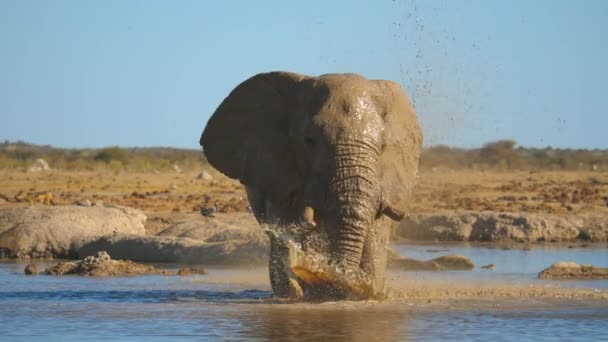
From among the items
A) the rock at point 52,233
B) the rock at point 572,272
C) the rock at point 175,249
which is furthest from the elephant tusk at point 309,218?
the rock at point 52,233

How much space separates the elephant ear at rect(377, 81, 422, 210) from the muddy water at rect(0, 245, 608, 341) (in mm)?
1238

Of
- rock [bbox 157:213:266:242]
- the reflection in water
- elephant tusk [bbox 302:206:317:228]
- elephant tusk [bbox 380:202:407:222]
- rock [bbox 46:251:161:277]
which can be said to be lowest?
the reflection in water

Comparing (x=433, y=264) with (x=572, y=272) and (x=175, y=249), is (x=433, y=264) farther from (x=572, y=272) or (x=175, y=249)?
(x=175, y=249)

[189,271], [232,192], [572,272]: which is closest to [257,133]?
[189,271]

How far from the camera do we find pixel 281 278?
47.8 feet

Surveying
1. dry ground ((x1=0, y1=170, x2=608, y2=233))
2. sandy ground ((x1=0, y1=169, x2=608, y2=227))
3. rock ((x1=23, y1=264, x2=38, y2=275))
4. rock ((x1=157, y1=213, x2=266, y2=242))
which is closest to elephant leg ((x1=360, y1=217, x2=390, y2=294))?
rock ((x1=23, y1=264, x2=38, y2=275))

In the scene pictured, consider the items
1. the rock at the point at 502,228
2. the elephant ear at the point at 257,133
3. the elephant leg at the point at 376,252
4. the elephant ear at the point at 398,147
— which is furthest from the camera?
the rock at the point at 502,228

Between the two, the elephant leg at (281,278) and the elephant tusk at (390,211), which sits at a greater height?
the elephant tusk at (390,211)

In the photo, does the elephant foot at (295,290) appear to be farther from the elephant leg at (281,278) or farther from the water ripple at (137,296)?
the water ripple at (137,296)

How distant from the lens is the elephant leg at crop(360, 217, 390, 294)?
46.2 ft

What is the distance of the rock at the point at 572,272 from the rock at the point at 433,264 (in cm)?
153

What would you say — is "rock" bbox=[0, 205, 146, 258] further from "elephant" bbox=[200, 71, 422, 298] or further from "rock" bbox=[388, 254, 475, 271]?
"elephant" bbox=[200, 71, 422, 298]

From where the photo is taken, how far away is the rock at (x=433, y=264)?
18.9 meters

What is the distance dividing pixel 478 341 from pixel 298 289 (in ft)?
10.8
